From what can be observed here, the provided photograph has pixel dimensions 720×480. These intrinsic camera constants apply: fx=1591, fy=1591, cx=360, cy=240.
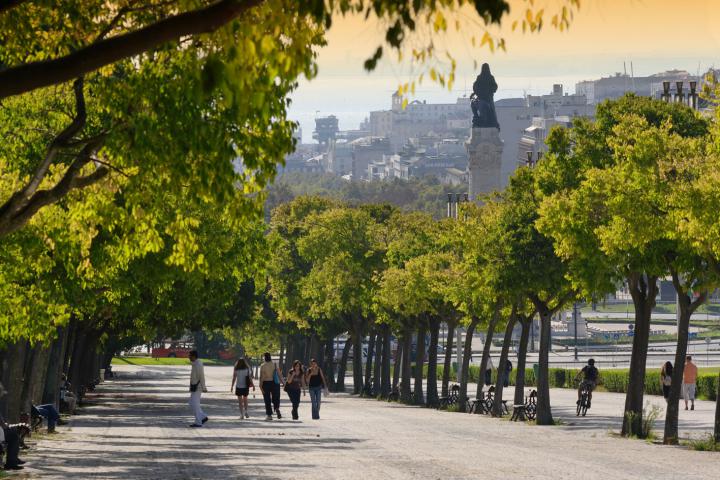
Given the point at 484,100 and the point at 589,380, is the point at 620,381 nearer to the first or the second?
the point at 589,380

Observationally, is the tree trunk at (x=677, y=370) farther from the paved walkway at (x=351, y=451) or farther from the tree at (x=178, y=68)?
the tree at (x=178, y=68)

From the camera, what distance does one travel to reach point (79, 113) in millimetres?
16625

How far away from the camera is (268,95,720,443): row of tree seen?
28438 millimetres

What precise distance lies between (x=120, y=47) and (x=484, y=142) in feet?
533

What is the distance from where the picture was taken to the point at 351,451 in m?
26.0

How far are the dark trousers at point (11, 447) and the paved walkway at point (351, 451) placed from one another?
0.39 m

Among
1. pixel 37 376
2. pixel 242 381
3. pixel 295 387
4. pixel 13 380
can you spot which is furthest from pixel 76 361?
pixel 13 380

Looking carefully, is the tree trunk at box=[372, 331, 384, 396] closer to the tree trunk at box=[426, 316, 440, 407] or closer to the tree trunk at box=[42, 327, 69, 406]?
the tree trunk at box=[426, 316, 440, 407]

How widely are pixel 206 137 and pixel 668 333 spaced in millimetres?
140369

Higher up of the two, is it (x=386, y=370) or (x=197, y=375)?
(x=386, y=370)

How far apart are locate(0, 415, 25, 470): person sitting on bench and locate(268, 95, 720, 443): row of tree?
1131cm

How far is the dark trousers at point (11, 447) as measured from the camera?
866 inches

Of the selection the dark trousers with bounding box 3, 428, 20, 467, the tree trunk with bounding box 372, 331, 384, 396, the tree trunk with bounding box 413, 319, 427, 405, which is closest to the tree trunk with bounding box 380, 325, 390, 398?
the tree trunk with bounding box 372, 331, 384, 396

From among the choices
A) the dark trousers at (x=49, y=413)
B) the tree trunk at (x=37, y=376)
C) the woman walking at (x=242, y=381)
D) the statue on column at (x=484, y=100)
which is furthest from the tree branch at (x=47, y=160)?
the statue on column at (x=484, y=100)
